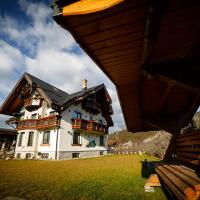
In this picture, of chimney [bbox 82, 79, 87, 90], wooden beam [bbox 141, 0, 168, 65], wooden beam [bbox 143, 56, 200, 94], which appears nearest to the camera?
wooden beam [bbox 141, 0, 168, 65]

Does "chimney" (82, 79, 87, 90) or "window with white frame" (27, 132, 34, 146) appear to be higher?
"chimney" (82, 79, 87, 90)

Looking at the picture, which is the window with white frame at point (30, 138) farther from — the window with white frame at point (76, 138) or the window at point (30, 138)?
the window with white frame at point (76, 138)

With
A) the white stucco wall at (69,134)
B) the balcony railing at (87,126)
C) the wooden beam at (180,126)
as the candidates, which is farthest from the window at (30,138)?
the wooden beam at (180,126)

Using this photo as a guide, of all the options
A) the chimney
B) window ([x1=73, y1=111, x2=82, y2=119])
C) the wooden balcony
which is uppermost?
the chimney

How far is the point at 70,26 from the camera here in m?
1.66

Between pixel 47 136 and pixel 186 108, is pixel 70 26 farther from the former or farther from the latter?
pixel 47 136

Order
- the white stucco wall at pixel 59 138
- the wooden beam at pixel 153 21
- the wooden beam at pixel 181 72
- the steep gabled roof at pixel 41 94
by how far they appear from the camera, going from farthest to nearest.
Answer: the steep gabled roof at pixel 41 94
the white stucco wall at pixel 59 138
the wooden beam at pixel 181 72
the wooden beam at pixel 153 21

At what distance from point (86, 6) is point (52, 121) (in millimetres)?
19557

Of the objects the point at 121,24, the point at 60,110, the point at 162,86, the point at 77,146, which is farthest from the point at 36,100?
the point at 121,24

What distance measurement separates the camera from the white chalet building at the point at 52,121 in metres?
19.8

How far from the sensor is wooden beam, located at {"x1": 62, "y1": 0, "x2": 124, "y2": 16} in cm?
142

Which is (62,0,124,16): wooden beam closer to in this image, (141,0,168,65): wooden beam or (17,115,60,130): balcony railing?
(141,0,168,65): wooden beam

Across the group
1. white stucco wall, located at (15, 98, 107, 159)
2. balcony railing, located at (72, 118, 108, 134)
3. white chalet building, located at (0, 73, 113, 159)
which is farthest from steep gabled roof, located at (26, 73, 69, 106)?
balcony railing, located at (72, 118, 108, 134)

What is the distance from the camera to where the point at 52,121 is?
1989cm
